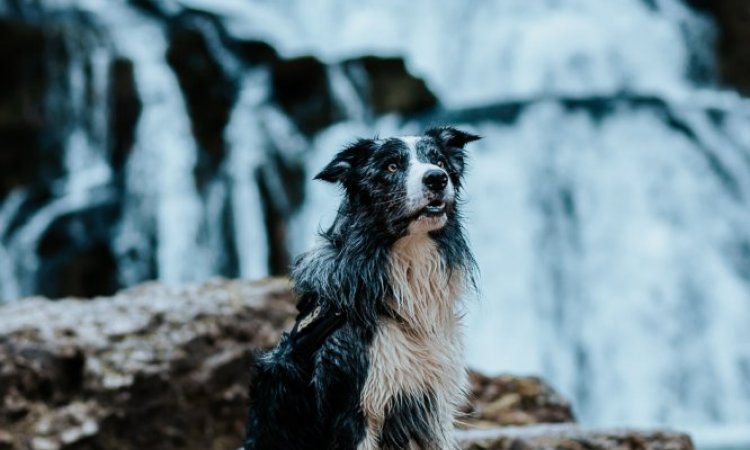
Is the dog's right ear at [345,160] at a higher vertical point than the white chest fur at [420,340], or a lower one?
higher

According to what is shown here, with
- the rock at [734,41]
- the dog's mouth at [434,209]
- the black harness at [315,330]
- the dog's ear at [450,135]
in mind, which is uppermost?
the rock at [734,41]

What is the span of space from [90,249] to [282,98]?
4.30m

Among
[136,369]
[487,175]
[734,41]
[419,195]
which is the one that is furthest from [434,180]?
[734,41]

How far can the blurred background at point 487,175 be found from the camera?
12320 mm

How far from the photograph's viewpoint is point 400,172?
10.6ft

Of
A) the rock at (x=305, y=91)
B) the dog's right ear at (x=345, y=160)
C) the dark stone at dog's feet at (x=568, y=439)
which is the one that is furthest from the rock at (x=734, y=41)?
the dog's right ear at (x=345, y=160)

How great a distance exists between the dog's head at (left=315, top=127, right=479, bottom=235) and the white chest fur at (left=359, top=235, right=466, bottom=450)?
3.9 inches

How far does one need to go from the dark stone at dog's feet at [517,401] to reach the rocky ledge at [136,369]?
432 mm

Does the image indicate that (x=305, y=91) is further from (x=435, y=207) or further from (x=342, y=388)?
(x=342, y=388)

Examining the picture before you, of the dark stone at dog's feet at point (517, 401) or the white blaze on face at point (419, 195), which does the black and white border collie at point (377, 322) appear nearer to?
the white blaze on face at point (419, 195)

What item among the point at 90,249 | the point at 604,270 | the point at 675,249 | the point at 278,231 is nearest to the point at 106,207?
the point at 90,249

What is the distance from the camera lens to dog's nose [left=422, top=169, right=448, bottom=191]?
314 centimetres

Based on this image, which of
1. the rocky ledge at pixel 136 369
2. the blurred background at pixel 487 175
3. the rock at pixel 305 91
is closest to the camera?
the rocky ledge at pixel 136 369

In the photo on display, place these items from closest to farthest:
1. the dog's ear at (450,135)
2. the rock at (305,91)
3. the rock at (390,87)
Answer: the dog's ear at (450,135)
the rock at (305,91)
the rock at (390,87)
